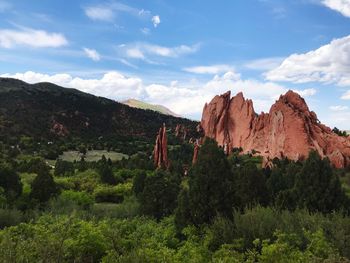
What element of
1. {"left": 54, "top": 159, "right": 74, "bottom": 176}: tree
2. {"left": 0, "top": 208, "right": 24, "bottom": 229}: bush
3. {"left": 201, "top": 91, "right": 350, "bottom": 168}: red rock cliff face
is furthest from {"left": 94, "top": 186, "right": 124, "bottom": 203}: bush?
{"left": 201, "top": 91, "right": 350, "bottom": 168}: red rock cliff face

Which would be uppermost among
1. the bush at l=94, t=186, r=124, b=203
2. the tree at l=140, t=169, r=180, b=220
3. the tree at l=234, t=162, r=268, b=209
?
the tree at l=234, t=162, r=268, b=209

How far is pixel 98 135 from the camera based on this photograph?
143 metres

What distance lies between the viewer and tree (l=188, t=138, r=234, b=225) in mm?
22359

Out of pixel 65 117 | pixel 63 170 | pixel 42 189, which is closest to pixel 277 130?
pixel 63 170

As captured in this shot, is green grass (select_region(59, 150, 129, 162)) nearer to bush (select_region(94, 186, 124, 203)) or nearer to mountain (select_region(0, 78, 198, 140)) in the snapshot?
mountain (select_region(0, 78, 198, 140))

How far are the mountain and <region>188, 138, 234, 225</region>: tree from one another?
309 ft

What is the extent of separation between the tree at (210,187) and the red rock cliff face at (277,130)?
214ft

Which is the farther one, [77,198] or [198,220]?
[77,198]

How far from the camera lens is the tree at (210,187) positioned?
22359 mm

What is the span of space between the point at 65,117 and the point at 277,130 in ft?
256

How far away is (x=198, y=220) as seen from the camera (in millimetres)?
22875

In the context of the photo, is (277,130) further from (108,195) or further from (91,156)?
(108,195)

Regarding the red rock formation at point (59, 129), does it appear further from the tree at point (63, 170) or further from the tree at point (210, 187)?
the tree at point (210, 187)

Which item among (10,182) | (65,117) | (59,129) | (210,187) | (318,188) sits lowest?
(10,182)
